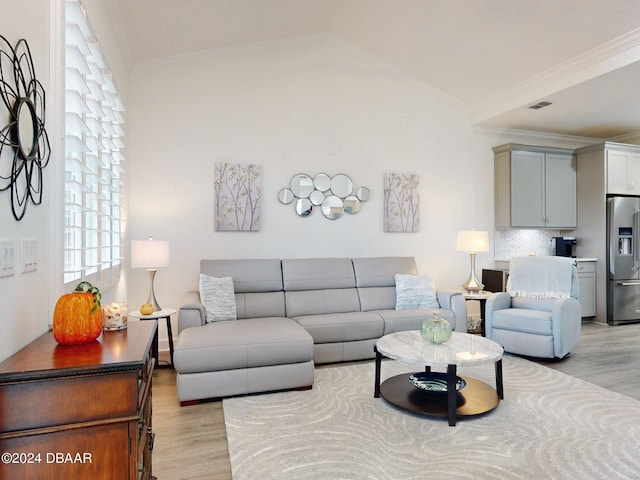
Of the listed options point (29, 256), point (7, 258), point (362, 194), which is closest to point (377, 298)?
point (362, 194)

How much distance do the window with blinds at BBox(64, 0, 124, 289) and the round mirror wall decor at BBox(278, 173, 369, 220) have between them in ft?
6.20

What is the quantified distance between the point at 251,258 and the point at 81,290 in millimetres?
2974

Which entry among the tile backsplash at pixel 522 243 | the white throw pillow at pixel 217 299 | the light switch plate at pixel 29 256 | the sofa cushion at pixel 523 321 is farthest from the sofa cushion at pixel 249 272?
the tile backsplash at pixel 522 243

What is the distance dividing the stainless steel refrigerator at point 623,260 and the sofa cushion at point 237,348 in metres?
4.75

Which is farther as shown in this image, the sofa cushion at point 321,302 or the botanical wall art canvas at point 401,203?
the botanical wall art canvas at point 401,203

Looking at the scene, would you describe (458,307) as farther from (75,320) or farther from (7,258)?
(7,258)

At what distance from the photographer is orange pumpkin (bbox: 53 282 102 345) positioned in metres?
1.43

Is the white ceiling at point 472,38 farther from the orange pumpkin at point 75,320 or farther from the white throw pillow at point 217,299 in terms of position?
the orange pumpkin at point 75,320

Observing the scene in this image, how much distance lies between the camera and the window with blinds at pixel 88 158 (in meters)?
2.02

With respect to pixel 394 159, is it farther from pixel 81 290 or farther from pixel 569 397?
pixel 81 290

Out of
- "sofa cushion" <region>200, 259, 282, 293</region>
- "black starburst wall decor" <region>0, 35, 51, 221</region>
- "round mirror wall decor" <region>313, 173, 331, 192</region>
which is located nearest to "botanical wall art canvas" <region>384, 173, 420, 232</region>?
"round mirror wall decor" <region>313, 173, 331, 192</region>

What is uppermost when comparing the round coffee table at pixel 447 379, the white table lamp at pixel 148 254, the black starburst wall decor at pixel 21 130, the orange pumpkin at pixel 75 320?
the black starburst wall decor at pixel 21 130

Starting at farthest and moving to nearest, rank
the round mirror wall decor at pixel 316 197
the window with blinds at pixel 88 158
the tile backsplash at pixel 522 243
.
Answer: the tile backsplash at pixel 522 243, the round mirror wall decor at pixel 316 197, the window with blinds at pixel 88 158

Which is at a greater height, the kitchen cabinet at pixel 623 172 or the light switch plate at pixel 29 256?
the kitchen cabinet at pixel 623 172
